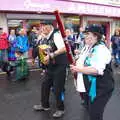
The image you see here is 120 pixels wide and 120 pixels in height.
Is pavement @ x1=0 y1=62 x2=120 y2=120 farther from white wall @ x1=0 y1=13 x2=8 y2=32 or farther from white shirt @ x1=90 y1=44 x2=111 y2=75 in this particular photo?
white wall @ x1=0 y1=13 x2=8 y2=32

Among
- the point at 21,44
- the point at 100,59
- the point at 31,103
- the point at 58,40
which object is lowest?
the point at 31,103

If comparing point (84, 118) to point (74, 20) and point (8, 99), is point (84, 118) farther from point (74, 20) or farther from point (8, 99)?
point (74, 20)

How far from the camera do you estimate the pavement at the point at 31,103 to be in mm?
5755

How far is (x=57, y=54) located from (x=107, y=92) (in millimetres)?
1552

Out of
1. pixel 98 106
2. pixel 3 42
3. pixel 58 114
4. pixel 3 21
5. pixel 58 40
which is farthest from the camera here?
pixel 3 21

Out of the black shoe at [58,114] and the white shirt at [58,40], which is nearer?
the white shirt at [58,40]

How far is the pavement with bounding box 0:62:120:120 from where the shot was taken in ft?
18.9

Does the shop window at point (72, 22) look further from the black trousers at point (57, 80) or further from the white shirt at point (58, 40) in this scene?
the white shirt at point (58, 40)

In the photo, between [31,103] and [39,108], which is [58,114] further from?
[31,103]

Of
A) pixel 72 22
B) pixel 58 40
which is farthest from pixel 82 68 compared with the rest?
pixel 72 22

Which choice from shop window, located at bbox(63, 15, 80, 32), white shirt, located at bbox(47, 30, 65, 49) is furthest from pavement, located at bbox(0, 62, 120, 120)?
shop window, located at bbox(63, 15, 80, 32)

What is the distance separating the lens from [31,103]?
666cm

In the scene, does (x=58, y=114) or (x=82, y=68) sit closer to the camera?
(x=82, y=68)

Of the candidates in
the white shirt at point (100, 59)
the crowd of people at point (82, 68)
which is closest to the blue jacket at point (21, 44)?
the crowd of people at point (82, 68)
